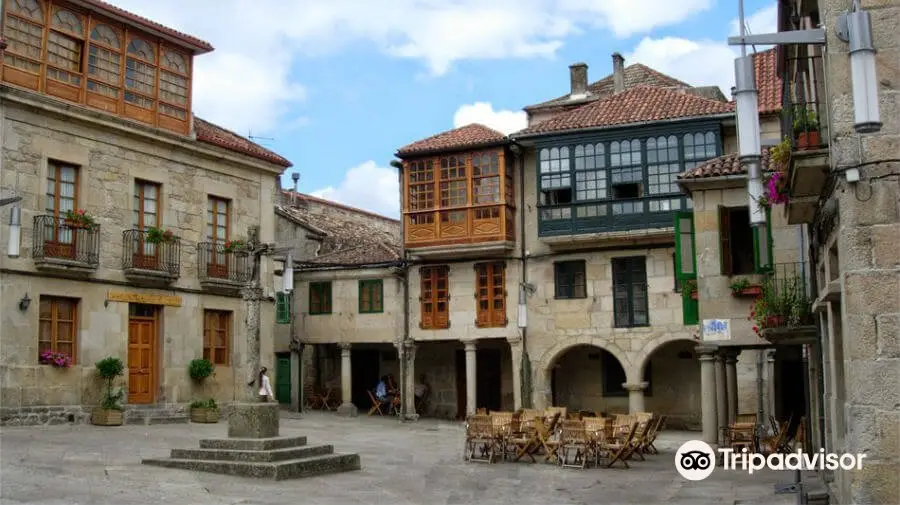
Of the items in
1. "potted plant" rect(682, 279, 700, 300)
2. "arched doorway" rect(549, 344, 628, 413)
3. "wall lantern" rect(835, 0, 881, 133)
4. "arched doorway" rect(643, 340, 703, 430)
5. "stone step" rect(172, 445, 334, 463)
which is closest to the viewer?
"wall lantern" rect(835, 0, 881, 133)

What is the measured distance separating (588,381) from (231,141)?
12.2 m

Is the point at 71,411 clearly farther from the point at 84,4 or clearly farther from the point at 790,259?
the point at 790,259

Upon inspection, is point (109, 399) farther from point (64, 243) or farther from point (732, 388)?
point (732, 388)

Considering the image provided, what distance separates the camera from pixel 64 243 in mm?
21156

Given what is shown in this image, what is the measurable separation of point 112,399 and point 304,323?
10094 mm

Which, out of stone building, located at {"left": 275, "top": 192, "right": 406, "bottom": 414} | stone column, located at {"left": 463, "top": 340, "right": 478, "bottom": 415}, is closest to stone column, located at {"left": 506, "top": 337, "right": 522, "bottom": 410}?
stone column, located at {"left": 463, "top": 340, "right": 478, "bottom": 415}

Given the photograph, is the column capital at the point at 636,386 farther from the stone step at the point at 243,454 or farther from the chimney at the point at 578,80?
the stone step at the point at 243,454

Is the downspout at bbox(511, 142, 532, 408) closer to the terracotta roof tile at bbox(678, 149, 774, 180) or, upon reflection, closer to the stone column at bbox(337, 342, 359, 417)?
the stone column at bbox(337, 342, 359, 417)

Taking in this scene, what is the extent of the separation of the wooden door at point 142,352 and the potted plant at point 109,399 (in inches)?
32.3

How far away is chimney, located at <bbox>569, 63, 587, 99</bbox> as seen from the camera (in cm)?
3125

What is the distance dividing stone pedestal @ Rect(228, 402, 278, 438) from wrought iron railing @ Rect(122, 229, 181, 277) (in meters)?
8.57

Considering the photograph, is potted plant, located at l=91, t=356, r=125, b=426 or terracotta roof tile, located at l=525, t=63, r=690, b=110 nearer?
potted plant, located at l=91, t=356, r=125, b=426

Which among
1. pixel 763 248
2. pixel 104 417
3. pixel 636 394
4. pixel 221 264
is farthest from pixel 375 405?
pixel 763 248

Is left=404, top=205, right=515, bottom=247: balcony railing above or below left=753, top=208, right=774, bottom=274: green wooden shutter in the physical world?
above
